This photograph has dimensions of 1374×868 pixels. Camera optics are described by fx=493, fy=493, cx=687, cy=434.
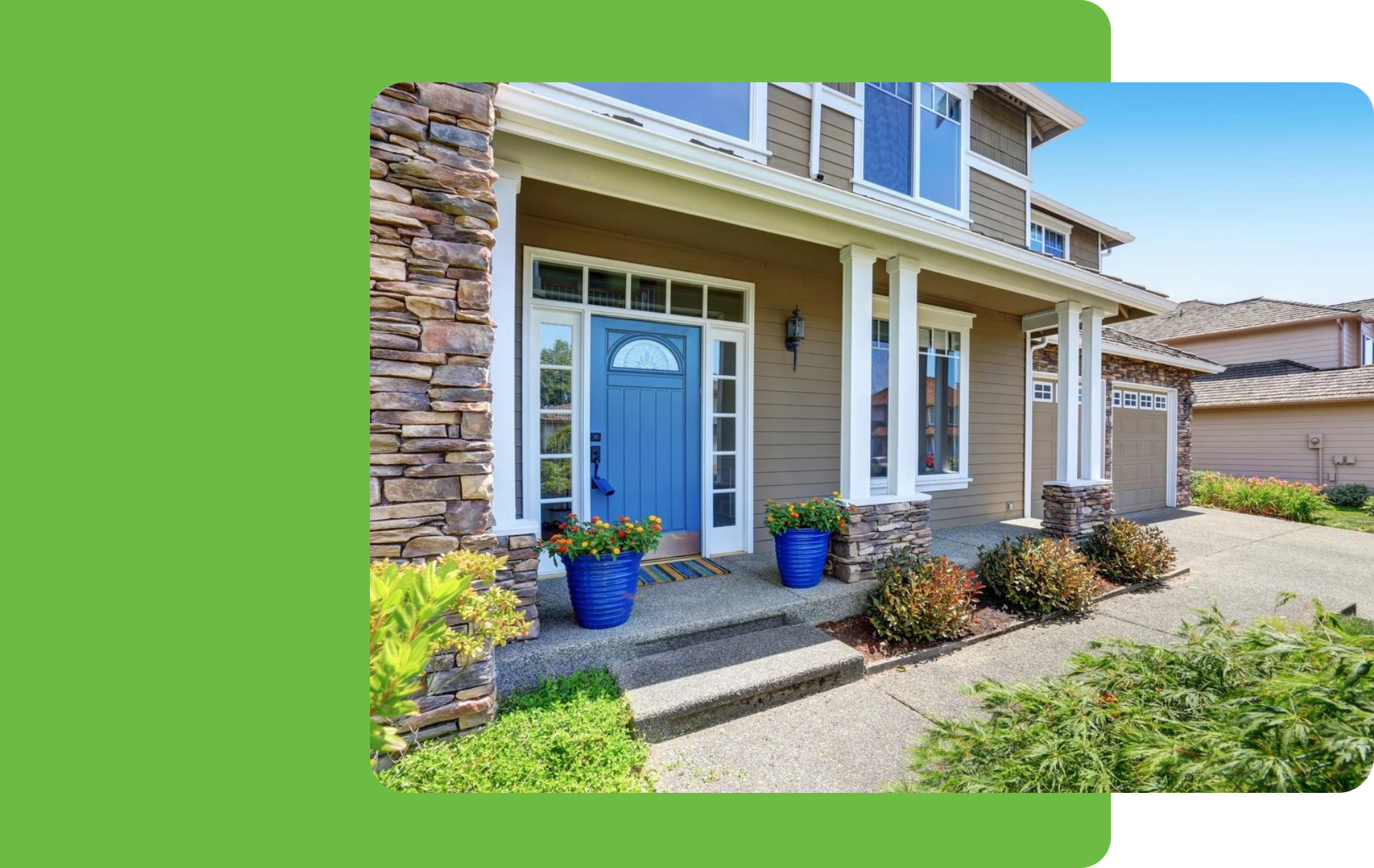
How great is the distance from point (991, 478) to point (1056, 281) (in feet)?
7.17

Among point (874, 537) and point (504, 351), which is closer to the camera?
point (504, 351)

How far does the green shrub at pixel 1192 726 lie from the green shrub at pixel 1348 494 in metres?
7.16

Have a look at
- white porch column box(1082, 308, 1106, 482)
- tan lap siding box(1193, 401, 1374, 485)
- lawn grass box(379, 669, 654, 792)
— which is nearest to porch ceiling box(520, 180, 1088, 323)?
white porch column box(1082, 308, 1106, 482)

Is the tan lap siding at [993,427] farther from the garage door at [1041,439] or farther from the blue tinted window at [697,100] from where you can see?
the blue tinted window at [697,100]

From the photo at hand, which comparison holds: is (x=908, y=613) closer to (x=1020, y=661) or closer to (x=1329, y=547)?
(x=1020, y=661)

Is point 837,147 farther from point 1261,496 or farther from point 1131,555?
point 1261,496

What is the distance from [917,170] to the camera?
13.7ft

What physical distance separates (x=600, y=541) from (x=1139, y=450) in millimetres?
7928

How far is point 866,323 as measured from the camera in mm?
3297

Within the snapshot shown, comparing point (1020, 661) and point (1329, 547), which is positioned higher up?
point (1329, 547)

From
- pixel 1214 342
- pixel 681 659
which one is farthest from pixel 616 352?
pixel 1214 342

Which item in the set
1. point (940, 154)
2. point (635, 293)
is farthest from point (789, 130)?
point (635, 293)

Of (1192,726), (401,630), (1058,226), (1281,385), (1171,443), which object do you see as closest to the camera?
(401,630)

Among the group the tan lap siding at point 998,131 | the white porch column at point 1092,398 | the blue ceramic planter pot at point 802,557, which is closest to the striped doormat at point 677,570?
the blue ceramic planter pot at point 802,557
